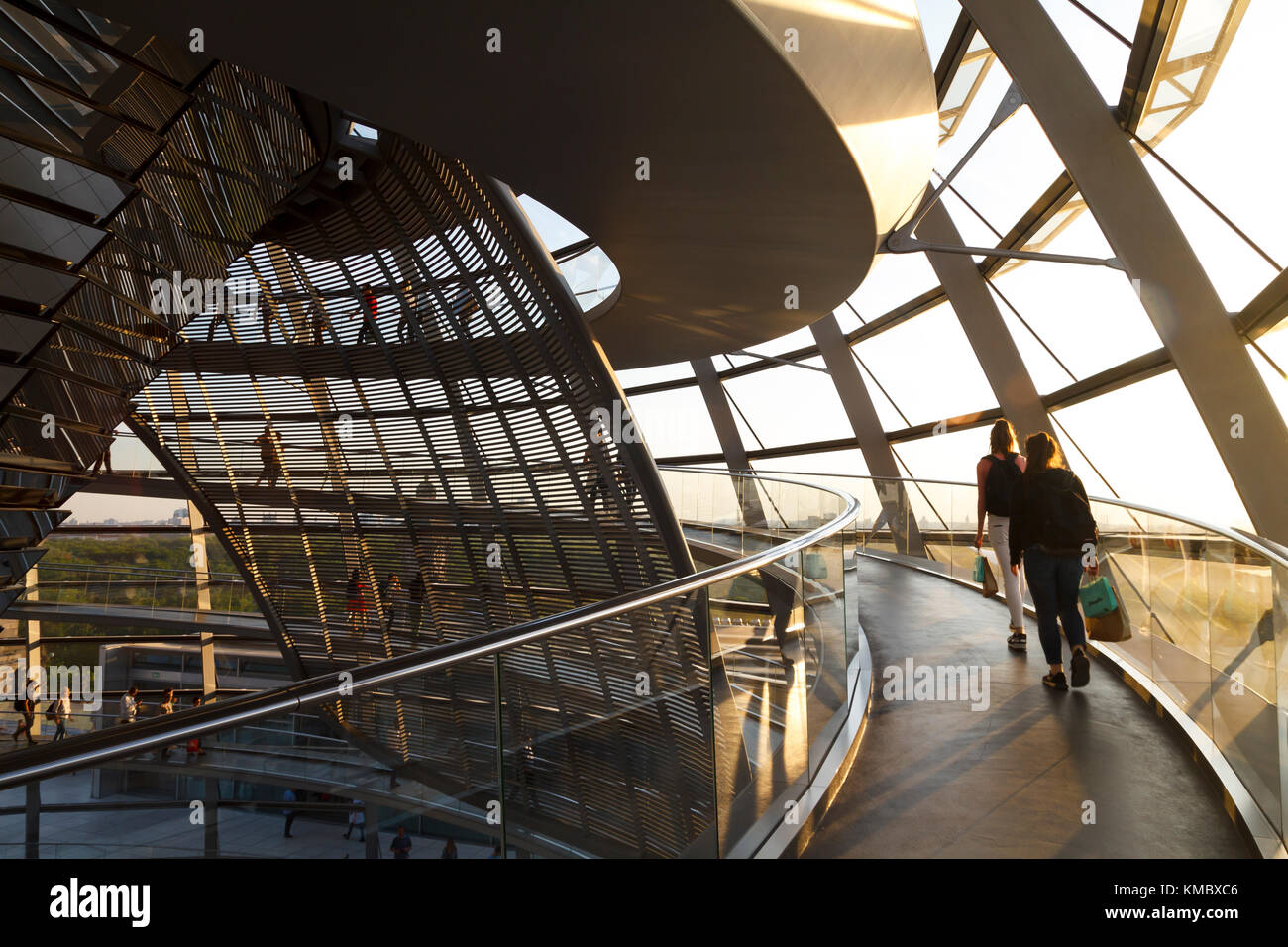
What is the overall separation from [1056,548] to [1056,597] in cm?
30

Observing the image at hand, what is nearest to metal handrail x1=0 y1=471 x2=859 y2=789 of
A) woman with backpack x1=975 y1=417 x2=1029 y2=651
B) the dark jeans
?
the dark jeans

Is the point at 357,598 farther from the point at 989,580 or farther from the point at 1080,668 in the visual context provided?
the point at 1080,668

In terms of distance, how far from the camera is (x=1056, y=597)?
209 inches

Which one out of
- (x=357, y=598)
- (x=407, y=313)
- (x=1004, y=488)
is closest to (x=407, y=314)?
(x=407, y=313)

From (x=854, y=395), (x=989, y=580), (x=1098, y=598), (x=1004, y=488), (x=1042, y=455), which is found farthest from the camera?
(x=854, y=395)

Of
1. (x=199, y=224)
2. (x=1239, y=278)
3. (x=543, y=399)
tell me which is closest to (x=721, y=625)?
(x=543, y=399)

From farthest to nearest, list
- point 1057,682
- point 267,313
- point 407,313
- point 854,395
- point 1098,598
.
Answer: point 854,395 → point 267,313 → point 407,313 → point 1057,682 → point 1098,598

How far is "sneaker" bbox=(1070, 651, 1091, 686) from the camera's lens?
5.24m

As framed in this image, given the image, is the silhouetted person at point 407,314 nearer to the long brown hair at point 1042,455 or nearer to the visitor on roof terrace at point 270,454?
the visitor on roof terrace at point 270,454

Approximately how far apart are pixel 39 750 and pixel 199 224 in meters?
9.83

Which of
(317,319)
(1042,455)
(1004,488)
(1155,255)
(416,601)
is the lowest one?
(416,601)

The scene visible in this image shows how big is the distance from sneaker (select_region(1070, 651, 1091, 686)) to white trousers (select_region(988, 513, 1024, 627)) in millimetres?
1155

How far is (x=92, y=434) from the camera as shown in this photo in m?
10.1

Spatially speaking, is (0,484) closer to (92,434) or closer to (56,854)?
(92,434)
